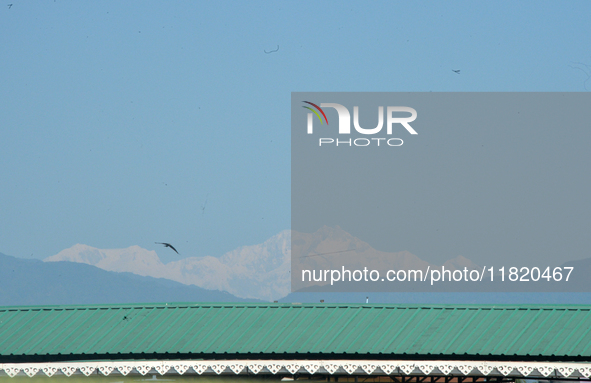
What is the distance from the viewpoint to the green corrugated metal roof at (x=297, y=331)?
2106 centimetres

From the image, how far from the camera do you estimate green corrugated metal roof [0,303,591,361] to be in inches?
829

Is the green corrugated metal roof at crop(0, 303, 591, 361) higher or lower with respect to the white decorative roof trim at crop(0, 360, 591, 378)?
higher

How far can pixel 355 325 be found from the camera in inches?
875

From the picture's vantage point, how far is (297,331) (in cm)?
2206

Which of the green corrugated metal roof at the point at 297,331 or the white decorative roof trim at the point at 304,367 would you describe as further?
the green corrugated metal roof at the point at 297,331

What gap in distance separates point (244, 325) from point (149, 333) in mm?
3014

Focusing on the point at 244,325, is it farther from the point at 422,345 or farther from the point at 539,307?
the point at 539,307

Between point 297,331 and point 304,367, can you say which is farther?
point 297,331

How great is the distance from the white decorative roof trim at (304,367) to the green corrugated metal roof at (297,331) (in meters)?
0.24

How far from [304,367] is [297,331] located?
1278mm

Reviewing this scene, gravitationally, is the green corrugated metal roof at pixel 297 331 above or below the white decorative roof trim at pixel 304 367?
above

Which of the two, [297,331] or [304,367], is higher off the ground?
[297,331]

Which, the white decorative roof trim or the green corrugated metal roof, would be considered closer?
the white decorative roof trim

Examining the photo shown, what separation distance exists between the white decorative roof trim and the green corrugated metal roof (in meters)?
0.24
